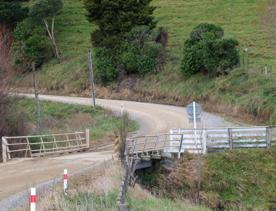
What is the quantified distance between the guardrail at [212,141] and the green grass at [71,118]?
13853 millimetres

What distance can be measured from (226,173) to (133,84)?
97.9 feet

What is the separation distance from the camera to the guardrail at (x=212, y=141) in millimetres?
27656

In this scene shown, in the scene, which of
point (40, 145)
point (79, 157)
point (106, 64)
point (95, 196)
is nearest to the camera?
point (95, 196)

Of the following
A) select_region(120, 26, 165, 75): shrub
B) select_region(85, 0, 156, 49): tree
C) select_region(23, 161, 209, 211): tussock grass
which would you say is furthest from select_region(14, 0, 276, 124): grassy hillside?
select_region(23, 161, 209, 211): tussock grass

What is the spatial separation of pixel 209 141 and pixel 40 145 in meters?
9.20

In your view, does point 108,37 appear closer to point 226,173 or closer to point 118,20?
point 118,20

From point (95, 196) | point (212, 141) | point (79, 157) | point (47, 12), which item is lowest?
point (79, 157)

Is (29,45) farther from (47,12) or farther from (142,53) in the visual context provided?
(142,53)

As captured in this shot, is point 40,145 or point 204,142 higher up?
point 204,142

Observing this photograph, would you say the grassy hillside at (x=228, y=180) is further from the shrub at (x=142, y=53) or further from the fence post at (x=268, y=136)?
the shrub at (x=142, y=53)

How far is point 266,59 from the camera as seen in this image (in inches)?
1961

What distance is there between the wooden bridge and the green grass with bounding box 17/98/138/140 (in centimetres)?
1384

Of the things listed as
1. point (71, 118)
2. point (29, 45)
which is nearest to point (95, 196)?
point (71, 118)

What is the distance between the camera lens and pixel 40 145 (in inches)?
1286
